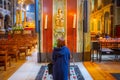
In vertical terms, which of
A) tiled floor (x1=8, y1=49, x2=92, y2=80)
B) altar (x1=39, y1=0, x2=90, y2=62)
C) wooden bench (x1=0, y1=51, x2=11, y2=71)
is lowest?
tiled floor (x1=8, y1=49, x2=92, y2=80)

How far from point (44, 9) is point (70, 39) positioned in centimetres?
172

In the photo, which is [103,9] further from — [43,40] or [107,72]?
[107,72]

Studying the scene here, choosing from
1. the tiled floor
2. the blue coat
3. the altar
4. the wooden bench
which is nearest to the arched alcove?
the altar

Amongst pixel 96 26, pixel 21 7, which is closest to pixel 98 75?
pixel 96 26

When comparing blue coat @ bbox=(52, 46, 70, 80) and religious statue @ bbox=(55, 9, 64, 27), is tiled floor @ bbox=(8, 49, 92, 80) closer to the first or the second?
religious statue @ bbox=(55, 9, 64, 27)

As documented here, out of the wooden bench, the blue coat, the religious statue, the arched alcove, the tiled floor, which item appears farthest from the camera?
the arched alcove

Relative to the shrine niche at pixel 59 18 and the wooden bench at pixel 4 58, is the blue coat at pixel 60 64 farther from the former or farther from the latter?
the shrine niche at pixel 59 18

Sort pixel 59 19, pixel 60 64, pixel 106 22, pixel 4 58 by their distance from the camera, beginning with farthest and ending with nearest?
1. pixel 106 22
2. pixel 59 19
3. pixel 4 58
4. pixel 60 64

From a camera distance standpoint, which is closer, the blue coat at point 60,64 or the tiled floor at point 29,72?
the blue coat at point 60,64

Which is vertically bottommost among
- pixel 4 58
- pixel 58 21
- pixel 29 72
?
pixel 29 72

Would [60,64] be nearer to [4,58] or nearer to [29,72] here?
[29,72]

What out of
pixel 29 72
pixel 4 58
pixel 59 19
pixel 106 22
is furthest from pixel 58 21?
pixel 106 22

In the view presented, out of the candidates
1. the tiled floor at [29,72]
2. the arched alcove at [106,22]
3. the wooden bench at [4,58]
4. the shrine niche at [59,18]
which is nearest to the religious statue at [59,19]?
the shrine niche at [59,18]

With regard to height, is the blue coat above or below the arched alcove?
below
